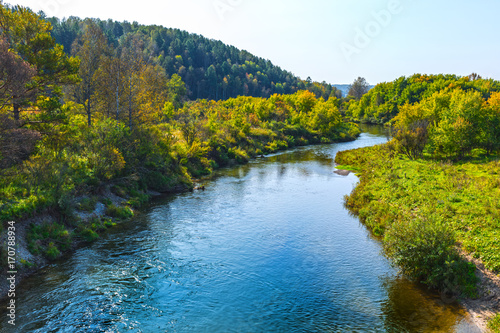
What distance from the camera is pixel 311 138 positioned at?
94.2 m

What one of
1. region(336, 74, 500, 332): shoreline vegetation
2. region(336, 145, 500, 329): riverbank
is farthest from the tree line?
region(336, 74, 500, 332): shoreline vegetation

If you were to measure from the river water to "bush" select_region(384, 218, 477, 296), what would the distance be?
898mm

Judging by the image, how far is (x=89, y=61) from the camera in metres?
40.0

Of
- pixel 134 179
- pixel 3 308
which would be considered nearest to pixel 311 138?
pixel 134 179

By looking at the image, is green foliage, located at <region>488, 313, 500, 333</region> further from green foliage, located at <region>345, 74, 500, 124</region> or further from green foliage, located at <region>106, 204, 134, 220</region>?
green foliage, located at <region>345, 74, 500, 124</region>

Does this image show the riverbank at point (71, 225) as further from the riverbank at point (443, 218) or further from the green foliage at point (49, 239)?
the riverbank at point (443, 218)

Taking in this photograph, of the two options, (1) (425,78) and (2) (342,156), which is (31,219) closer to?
(2) (342,156)

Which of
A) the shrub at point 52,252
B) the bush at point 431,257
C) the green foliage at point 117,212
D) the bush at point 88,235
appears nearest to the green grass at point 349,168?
the bush at point 431,257

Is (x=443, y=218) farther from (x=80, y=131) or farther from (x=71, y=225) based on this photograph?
(x=80, y=131)

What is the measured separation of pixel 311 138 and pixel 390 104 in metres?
81.8

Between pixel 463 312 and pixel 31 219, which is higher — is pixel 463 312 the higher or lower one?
the lower one

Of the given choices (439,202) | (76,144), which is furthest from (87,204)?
(439,202)

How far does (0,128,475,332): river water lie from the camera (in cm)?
1628

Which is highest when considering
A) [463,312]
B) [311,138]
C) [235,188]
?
[311,138]
